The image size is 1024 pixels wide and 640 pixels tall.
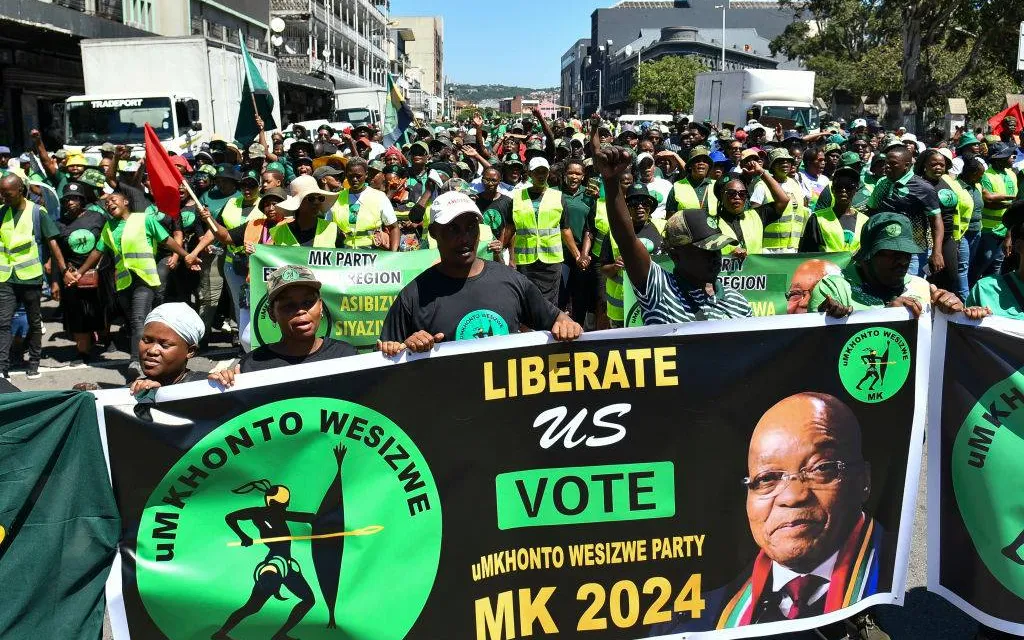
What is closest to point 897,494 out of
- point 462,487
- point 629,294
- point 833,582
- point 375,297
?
point 833,582

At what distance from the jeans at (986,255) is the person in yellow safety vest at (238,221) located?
7.28 m

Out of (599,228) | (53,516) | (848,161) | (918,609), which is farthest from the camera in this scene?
(848,161)

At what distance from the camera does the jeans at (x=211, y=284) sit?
31.6 ft

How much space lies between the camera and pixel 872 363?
12.2ft

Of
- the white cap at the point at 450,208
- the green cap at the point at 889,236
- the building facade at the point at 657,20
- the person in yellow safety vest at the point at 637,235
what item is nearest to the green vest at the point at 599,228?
the person in yellow safety vest at the point at 637,235

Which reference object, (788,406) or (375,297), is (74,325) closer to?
(375,297)

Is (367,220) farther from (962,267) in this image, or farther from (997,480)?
(997,480)

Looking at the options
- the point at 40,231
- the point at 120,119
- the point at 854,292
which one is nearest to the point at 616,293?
the point at 854,292

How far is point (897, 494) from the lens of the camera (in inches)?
150

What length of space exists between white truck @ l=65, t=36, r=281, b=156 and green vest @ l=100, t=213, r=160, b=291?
10.5 meters

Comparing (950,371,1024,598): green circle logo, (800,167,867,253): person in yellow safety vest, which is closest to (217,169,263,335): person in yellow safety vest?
(800,167,867,253): person in yellow safety vest

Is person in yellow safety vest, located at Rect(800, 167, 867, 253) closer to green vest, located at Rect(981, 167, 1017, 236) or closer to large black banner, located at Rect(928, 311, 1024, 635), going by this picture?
green vest, located at Rect(981, 167, 1017, 236)

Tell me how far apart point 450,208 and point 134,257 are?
5.45 m

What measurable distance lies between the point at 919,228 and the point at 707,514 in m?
5.62
